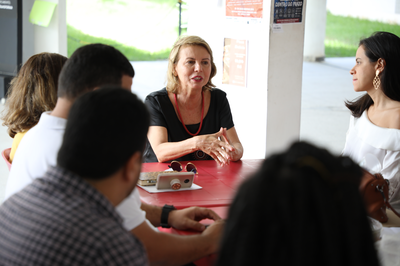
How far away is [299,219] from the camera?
0.66m

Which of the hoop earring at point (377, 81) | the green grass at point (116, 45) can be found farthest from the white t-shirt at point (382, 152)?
the green grass at point (116, 45)

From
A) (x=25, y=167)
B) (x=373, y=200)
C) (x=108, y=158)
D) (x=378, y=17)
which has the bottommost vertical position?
(x=373, y=200)

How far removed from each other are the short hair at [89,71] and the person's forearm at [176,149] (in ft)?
3.28

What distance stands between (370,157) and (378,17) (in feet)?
58.7

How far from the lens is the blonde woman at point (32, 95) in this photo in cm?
220

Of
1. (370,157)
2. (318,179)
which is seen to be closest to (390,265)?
(370,157)

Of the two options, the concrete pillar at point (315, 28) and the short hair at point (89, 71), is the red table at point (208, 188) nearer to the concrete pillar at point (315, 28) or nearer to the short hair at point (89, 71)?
the short hair at point (89, 71)

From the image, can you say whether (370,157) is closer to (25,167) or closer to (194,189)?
(194,189)

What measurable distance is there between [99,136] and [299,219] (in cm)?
53

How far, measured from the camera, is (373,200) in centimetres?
172

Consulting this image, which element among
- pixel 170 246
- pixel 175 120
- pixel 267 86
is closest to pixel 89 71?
pixel 170 246

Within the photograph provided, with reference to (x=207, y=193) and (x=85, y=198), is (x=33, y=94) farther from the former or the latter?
(x=85, y=198)

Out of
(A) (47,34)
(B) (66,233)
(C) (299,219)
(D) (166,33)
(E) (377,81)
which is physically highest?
(D) (166,33)

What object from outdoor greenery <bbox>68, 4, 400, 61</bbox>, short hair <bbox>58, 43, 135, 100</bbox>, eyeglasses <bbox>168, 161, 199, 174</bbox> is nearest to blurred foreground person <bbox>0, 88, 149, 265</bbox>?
short hair <bbox>58, 43, 135, 100</bbox>
